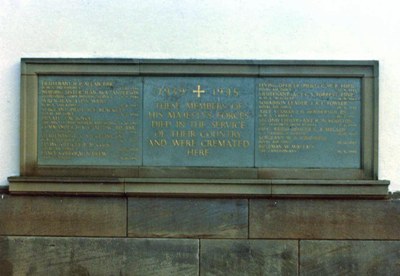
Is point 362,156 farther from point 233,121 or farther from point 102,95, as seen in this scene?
point 102,95

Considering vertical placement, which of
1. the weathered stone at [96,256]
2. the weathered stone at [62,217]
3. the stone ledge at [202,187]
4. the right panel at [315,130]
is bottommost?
the weathered stone at [96,256]

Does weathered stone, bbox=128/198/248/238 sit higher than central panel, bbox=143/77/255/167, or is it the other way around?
central panel, bbox=143/77/255/167

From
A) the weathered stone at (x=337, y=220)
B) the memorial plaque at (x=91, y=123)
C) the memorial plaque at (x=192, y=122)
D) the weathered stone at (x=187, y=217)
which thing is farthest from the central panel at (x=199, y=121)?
the weathered stone at (x=337, y=220)

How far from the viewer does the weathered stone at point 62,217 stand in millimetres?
6007

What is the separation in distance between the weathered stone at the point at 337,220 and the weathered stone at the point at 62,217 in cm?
193

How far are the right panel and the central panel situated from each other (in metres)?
0.21

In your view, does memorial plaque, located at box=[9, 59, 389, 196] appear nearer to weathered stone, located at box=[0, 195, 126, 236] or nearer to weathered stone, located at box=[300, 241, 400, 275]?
weathered stone, located at box=[0, 195, 126, 236]

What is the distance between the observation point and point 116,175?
601 centimetres

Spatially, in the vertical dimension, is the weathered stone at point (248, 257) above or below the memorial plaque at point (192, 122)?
below

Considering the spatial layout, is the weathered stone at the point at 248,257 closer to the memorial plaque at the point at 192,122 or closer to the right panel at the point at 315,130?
the memorial plaque at the point at 192,122

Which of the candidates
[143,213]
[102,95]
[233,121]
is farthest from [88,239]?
[233,121]

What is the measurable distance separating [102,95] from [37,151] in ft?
3.53

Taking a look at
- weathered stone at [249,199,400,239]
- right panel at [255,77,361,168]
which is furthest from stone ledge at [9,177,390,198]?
right panel at [255,77,361,168]

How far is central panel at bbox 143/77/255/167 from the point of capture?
6.03 metres
